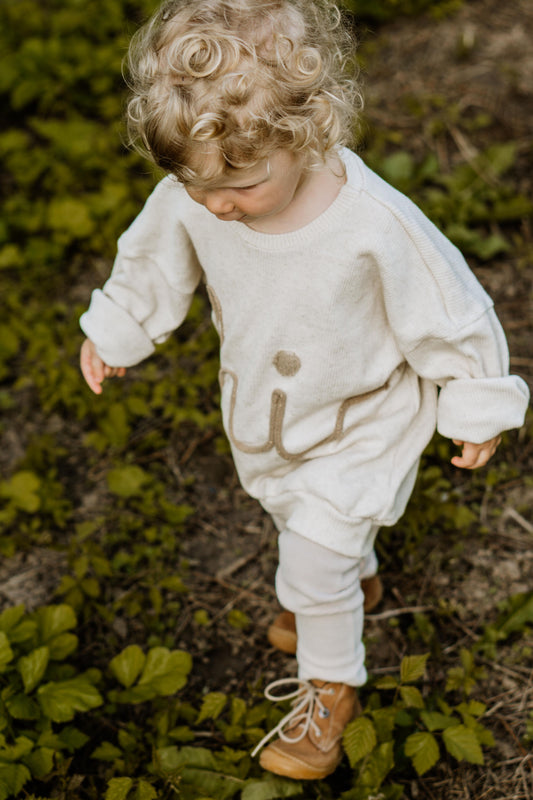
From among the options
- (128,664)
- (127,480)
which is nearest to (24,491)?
(127,480)

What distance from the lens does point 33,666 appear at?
192cm

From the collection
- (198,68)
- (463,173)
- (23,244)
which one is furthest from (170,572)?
(463,173)

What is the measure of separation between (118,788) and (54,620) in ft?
1.69

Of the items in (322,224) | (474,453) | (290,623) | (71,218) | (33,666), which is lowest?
(290,623)

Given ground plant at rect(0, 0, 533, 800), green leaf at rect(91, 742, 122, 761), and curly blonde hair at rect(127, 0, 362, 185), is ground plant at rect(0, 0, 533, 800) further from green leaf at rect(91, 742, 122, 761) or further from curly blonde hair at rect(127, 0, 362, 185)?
curly blonde hair at rect(127, 0, 362, 185)

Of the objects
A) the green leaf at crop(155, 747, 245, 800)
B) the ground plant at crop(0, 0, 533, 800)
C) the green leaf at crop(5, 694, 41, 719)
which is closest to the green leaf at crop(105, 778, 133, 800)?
the ground plant at crop(0, 0, 533, 800)

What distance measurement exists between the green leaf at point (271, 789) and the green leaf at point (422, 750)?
0.28 m

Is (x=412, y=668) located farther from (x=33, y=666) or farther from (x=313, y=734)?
(x=33, y=666)

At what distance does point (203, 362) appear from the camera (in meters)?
2.95

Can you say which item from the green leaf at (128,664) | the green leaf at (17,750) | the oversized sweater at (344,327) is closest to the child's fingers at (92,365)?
the oversized sweater at (344,327)

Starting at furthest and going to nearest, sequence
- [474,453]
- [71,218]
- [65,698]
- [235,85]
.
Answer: [71,218]
[65,698]
[474,453]
[235,85]

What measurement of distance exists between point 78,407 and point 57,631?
3.12ft

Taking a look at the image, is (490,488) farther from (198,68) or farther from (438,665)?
(198,68)

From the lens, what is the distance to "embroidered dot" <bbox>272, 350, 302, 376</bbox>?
1.68 m
